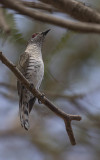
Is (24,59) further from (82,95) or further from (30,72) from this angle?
(82,95)

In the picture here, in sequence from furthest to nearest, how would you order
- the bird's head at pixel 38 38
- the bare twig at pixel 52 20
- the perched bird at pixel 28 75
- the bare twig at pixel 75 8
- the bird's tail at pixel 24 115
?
1. the bird's head at pixel 38 38
2. the perched bird at pixel 28 75
3. the bird's tail at pixel 24 115
4. the bare twig at pixel 75 8
5. the bare twig at pixel 52 20

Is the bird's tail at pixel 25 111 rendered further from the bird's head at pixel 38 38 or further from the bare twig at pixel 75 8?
A: the bare twig at pixel 75 8

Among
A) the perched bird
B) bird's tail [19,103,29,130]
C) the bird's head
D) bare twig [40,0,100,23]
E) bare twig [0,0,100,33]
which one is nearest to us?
bare twig [0,0,100,33]

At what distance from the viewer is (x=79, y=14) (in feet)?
5.00

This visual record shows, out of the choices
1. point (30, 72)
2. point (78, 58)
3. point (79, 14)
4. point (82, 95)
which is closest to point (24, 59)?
point (30, 72)

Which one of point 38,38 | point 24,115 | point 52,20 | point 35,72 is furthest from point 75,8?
point 38,38

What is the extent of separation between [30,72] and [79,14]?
2.03 metres

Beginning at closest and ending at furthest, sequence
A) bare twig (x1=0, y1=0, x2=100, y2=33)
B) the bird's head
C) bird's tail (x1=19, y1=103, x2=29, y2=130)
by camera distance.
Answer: bare twig (x1=0, y1=0, x2=100, y2=33) < bird's tail (x1=19, y1=103, x2=29, y2=130) < the bird's head

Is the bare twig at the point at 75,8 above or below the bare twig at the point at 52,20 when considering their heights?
below

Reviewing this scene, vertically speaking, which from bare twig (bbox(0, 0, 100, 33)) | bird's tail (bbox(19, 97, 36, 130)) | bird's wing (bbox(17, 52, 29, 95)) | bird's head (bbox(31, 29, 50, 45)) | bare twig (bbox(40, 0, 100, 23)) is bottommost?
bird's tail (bbox(19, 97, 36, 130))

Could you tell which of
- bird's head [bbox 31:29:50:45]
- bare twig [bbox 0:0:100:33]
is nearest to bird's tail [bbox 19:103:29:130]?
bird's head [bbox 31:29:50:45]

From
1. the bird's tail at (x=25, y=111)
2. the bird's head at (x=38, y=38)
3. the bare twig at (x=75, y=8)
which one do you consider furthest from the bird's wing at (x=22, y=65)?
the bare twig at (x=75, y=8)

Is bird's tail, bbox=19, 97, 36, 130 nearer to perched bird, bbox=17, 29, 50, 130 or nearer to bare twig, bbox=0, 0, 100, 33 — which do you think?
perched bird, bbox=17, 29, 50, 130

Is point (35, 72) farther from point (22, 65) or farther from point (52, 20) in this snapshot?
point (52, 20)
